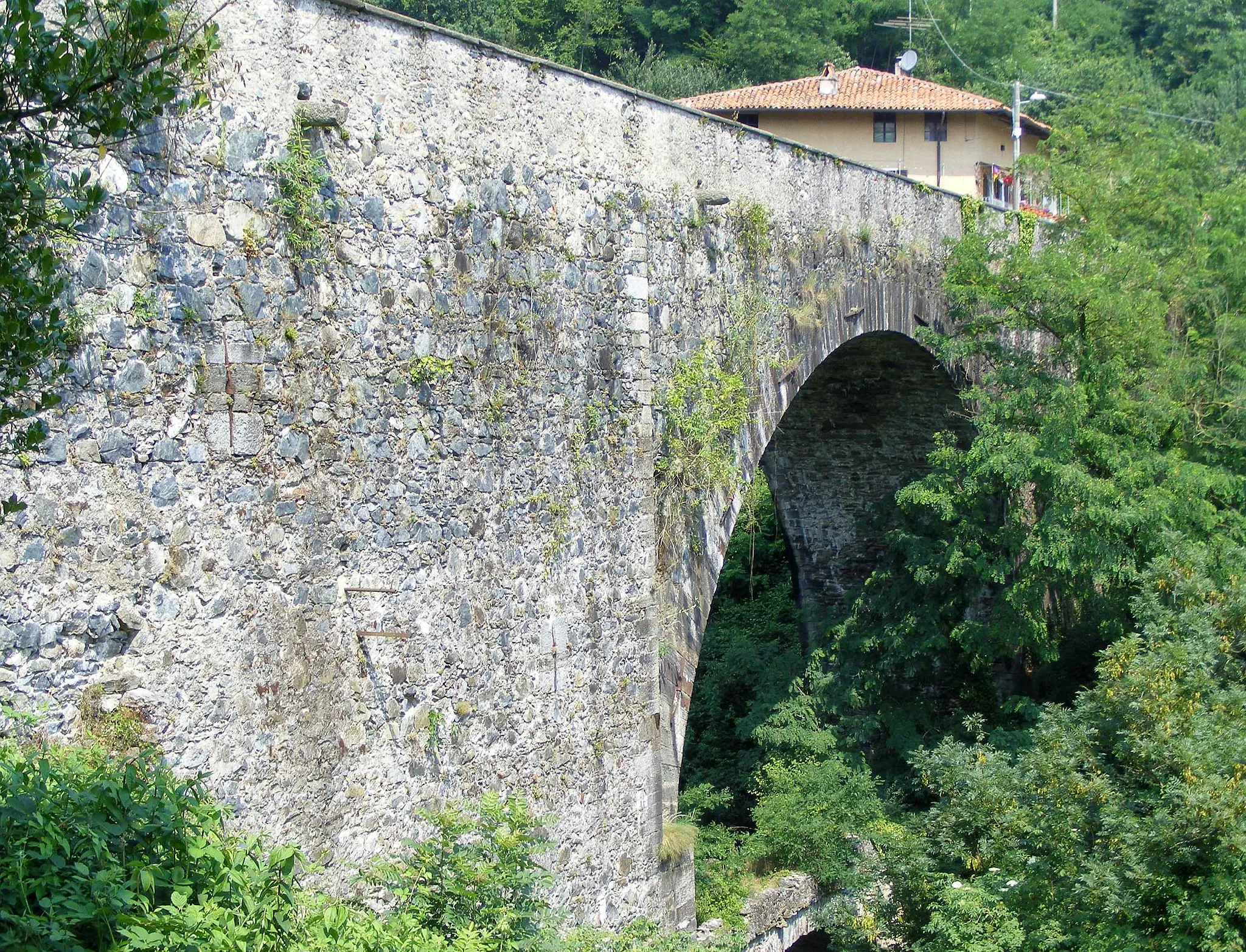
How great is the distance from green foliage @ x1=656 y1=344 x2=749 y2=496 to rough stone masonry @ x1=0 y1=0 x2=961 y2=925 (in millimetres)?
127

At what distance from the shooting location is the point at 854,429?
16562 millimetres

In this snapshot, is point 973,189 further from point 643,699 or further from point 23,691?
point 23,691

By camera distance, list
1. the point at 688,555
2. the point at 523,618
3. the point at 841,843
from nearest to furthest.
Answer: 1. the point at 523,618
2. the point at 688,555
3. the point at 841,843

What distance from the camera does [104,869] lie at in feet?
13.8

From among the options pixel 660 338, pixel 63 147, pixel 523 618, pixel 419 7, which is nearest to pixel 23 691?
pixel 63 147

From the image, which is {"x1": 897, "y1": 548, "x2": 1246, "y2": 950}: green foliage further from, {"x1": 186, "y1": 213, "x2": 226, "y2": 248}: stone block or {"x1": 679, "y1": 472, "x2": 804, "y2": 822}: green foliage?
{"x1": 186, "y1": 213, "x2": 226, "y2": 248}: stone block

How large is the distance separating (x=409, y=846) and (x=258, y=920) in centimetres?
189

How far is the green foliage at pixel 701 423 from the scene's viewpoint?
8.84m

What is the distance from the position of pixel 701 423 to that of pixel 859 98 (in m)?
16.2

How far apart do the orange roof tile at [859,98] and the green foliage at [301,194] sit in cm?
1752

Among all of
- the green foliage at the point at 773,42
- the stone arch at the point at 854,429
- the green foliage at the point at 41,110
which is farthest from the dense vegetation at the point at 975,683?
the green foliage at the point at 773,42

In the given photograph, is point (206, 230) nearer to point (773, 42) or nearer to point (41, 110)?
point (41, 110)

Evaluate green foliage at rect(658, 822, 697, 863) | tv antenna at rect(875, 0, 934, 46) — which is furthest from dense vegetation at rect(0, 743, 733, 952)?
tv antenna at rect(875, 0, 934, 46)

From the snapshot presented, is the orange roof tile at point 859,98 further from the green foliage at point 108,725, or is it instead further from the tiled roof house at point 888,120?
the green foliage at point 108,725
